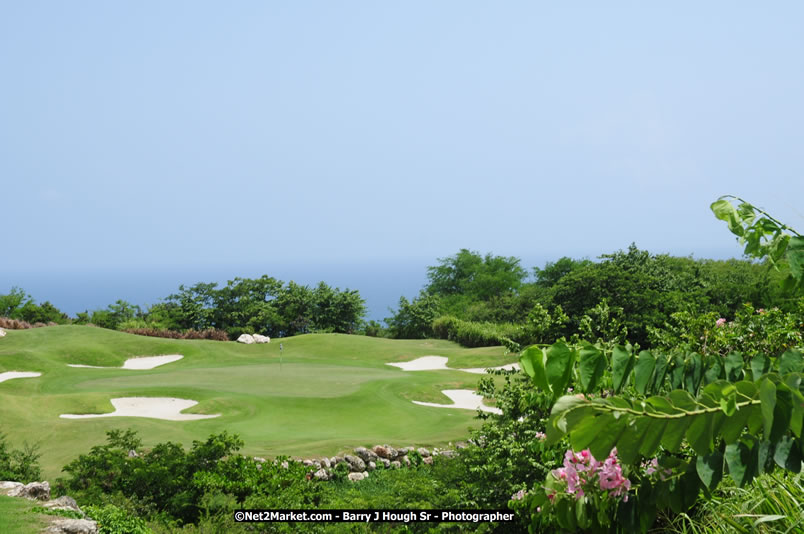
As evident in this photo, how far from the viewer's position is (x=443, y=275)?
5753 centimetres

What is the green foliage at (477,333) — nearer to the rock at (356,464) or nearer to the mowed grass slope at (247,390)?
the mowed grass slope at (247,390)

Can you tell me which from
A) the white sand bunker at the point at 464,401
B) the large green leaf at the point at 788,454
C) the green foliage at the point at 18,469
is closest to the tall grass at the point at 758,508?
the large green leaf at the point at 788,454

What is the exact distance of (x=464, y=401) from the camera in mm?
15469

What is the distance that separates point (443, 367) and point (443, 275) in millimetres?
36810

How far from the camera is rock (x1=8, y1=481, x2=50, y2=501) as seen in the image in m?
6.34

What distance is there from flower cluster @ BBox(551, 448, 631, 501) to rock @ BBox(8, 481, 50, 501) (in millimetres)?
6039

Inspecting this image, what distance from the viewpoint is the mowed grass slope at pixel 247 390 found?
1155cm

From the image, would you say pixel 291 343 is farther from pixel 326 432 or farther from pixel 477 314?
pixel 477 314

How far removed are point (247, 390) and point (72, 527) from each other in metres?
9.85

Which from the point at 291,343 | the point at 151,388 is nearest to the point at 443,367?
the point at 291,343

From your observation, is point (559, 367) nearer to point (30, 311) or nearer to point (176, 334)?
point (176, 334)

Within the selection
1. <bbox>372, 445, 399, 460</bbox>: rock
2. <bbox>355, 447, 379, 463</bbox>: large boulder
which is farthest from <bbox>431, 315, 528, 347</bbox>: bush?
<bbox>355, 447, 379, 463</bbox>: large boulder

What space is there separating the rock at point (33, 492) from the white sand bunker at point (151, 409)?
6481 millimetres

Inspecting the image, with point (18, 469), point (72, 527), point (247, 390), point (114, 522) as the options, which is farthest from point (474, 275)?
point (72, 527)
